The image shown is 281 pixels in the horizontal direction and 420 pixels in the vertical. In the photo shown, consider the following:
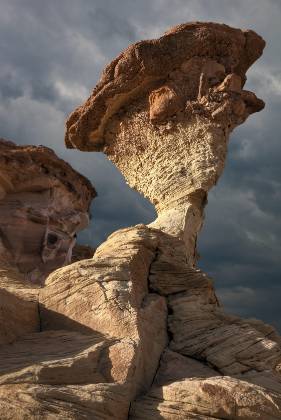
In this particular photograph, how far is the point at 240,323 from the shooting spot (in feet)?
21.1

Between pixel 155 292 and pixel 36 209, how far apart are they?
49.6 ft

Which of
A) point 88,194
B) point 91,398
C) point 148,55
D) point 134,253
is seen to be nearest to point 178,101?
point 148,55

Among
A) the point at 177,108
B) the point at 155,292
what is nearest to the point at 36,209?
the point at 177,108

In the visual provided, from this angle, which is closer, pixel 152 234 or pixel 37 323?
pixel 37 323

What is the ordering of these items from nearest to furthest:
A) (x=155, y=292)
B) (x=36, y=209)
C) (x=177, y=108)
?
(x=155, y=292) < (x=177, y=108) < (x=36, y=209)

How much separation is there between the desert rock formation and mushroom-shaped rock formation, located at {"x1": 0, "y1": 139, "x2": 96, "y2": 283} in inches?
397

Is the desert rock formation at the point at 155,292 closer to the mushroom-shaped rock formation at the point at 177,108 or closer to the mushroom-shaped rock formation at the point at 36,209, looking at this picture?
the mushroom-shaped rock formation at the point at 177,108

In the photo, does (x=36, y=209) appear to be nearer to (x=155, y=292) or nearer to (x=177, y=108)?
(x=177, y=108)

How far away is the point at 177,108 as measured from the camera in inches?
372

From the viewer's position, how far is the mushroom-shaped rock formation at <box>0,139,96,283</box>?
2047cm

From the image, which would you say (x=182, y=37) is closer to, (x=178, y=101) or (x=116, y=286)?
(x=178, y=101)

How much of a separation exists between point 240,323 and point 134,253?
1.61 meters

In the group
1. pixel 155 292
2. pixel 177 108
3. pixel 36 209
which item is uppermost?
pixel 36 209

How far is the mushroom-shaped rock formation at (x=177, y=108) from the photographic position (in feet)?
29.6
